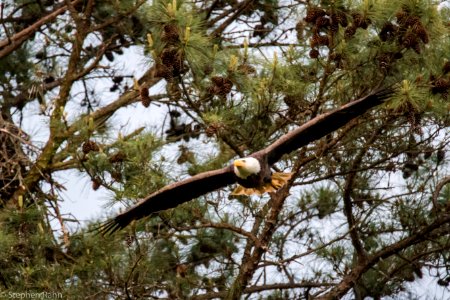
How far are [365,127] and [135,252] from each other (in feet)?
3.86

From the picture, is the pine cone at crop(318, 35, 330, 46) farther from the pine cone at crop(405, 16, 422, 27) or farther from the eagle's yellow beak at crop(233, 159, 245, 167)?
the eagle's yellow beak at crop(233, 159, 245, 167)

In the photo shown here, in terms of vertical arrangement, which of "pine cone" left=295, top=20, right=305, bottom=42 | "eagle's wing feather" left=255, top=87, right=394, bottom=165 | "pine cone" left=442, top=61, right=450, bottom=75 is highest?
"pine cone" left=295, top=20, right=305, bottom=42

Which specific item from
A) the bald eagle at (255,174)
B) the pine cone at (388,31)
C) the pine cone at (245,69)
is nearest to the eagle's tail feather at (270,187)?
the bald eagle at (255,174)

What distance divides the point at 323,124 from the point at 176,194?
73cm

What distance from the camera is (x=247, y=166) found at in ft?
14.3

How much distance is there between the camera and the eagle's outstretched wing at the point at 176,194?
175 inches

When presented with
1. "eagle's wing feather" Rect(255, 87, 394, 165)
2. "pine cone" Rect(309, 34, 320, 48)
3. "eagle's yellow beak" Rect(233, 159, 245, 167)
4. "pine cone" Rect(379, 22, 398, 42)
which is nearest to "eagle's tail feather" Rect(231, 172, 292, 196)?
"eagle's wing feather" Rect(255, 87, 394, 165)

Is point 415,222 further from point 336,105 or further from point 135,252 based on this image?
point 135,252

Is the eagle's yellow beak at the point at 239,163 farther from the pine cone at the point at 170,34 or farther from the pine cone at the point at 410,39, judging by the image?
the pine cone at the point at 410,39

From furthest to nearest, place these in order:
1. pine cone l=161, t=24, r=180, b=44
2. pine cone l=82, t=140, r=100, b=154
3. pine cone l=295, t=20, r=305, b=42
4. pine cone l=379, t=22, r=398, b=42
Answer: pine cone l=295, t=20, r=305, b=42 < pine cone l=82, t=140, r=100, b=154 < pine cone l=379, t=22, r=398, b=42 < pine cone l=161, t=24, r=180, b=44

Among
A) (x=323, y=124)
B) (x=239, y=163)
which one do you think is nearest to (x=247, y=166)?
(x=239, y=163)

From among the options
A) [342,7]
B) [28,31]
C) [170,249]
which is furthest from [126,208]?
[28,31]

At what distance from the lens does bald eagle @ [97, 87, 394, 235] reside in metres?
4.26

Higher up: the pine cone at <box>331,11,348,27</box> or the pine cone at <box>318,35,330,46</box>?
the pine cone at <box>331,11,348,27</box>
